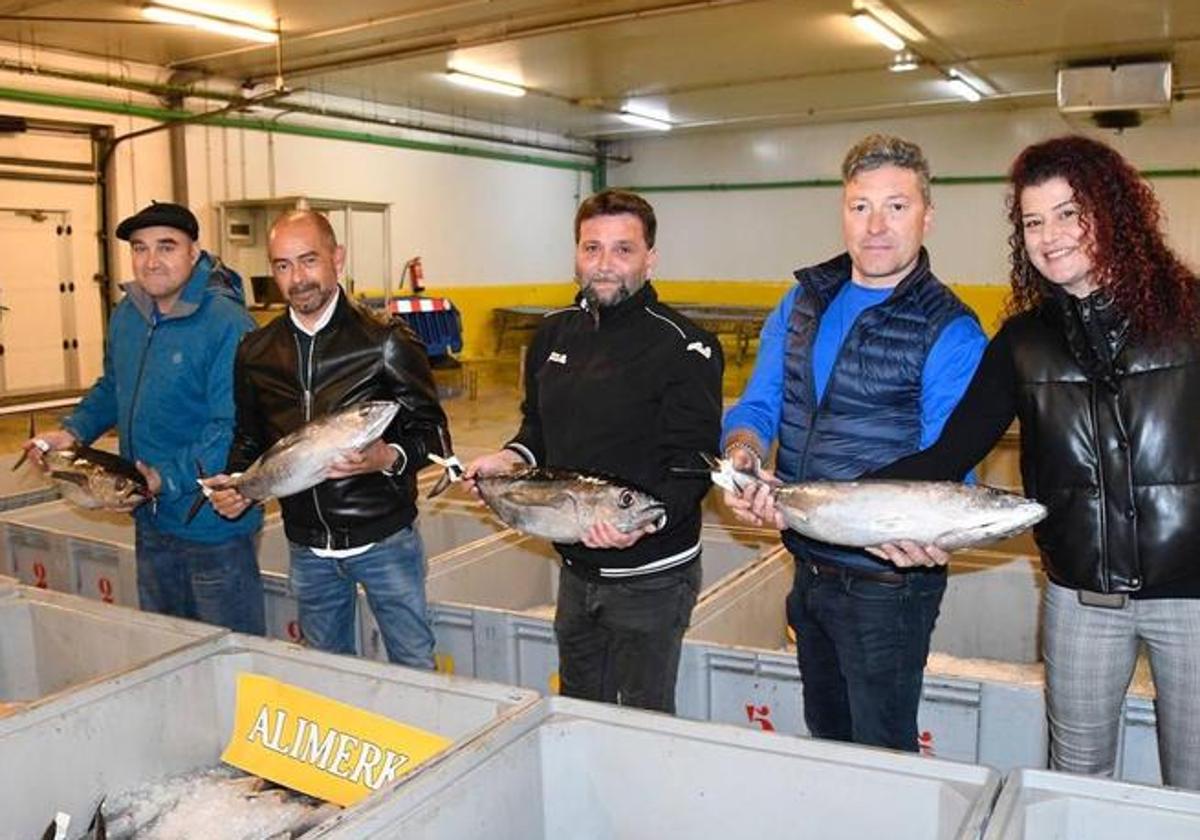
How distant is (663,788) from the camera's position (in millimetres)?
1488

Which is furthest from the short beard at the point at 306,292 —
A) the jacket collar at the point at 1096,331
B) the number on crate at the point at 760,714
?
the jacket collar at the point at 1096,331

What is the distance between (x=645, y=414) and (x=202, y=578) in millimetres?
1336

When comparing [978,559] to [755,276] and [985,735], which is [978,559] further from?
[755,276]

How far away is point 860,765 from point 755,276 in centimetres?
1297

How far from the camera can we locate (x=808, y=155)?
13266 millimetres

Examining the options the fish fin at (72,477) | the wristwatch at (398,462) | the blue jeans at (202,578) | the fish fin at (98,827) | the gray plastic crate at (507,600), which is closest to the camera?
the fish fin at (98,827)

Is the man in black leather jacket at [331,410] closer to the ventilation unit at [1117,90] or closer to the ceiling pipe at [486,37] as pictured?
the ceiling pipe at [486,37]

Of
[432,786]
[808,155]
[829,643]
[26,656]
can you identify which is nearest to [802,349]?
[829,643]

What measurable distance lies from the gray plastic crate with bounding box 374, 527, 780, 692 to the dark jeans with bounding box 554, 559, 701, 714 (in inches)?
28.1

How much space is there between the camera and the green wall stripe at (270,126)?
7832mm

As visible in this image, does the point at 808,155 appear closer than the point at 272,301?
No

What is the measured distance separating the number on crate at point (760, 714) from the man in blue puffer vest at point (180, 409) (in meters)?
1.33

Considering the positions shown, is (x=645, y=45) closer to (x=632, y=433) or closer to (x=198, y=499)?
(x=198, y=499)

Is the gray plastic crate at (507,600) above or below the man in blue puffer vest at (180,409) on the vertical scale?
below
